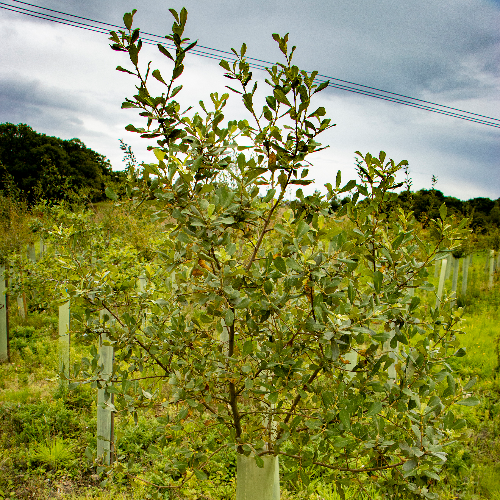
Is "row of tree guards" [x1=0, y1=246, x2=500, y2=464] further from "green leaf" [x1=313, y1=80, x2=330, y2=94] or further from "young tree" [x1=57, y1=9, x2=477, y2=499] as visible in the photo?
"green leaf" [x1=313, y1=80, x2=330, y2=94]

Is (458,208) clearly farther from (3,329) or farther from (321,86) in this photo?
(321,86)

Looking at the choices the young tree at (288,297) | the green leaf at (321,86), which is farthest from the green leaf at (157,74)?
the green leaf at (321,86)

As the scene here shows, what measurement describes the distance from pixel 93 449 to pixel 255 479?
7.79 ft

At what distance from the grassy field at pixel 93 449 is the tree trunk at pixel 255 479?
43cm

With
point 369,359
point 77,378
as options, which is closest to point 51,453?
point 77,378

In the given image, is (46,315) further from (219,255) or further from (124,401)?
(219,255)

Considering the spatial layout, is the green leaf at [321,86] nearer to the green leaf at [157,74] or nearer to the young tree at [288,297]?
the young tree at [288,297]

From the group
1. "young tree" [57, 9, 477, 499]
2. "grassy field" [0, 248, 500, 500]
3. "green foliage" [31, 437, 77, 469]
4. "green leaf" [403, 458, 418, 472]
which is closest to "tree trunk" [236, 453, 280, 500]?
"young tree" [57, 9, 477, 499]

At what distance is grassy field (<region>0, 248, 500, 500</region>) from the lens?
305 centimetres

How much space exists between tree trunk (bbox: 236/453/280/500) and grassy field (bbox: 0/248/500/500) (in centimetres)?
43

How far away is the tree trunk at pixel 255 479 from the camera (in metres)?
1.71

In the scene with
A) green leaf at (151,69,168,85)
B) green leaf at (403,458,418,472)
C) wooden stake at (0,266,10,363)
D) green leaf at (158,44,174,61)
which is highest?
green leaf at (158,44,174,61)

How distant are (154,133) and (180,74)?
0.82 feet

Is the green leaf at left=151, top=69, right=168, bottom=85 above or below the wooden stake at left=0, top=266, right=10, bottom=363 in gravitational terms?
above
